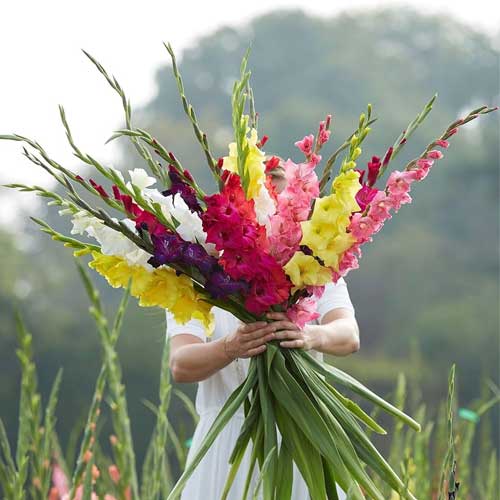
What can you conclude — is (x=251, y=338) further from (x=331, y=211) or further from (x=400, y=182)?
(x=400, y=182)

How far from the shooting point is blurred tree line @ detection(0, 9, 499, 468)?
22.1 metres

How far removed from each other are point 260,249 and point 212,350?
346 millimetres

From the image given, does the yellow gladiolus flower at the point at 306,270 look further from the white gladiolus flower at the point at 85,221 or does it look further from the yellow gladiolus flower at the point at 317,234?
the white gladiolus flower at the point at 85,221

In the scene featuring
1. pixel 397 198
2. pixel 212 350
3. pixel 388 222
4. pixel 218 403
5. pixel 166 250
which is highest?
pixel 388 222

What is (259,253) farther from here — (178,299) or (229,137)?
(229,137)

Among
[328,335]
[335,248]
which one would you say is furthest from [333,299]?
[335,248]

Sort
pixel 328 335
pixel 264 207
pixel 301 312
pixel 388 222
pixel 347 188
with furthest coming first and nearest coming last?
pixel 388 222 < pixel 328 335 < pixel 301 312 < pixel 264 207 < pixel 347 188

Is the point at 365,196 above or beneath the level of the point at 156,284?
above

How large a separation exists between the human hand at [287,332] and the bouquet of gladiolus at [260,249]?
0.07ft

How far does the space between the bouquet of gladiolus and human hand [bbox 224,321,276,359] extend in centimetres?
2

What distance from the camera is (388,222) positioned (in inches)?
1130

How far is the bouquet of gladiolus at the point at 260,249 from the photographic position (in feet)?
7.34

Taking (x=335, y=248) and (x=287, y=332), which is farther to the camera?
(x=287, y=332)

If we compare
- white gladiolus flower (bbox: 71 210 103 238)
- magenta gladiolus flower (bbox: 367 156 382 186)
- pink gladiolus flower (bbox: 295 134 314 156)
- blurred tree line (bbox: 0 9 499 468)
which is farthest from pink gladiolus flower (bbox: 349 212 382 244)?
blurred tree line (bbox: 0 9 499 468)
